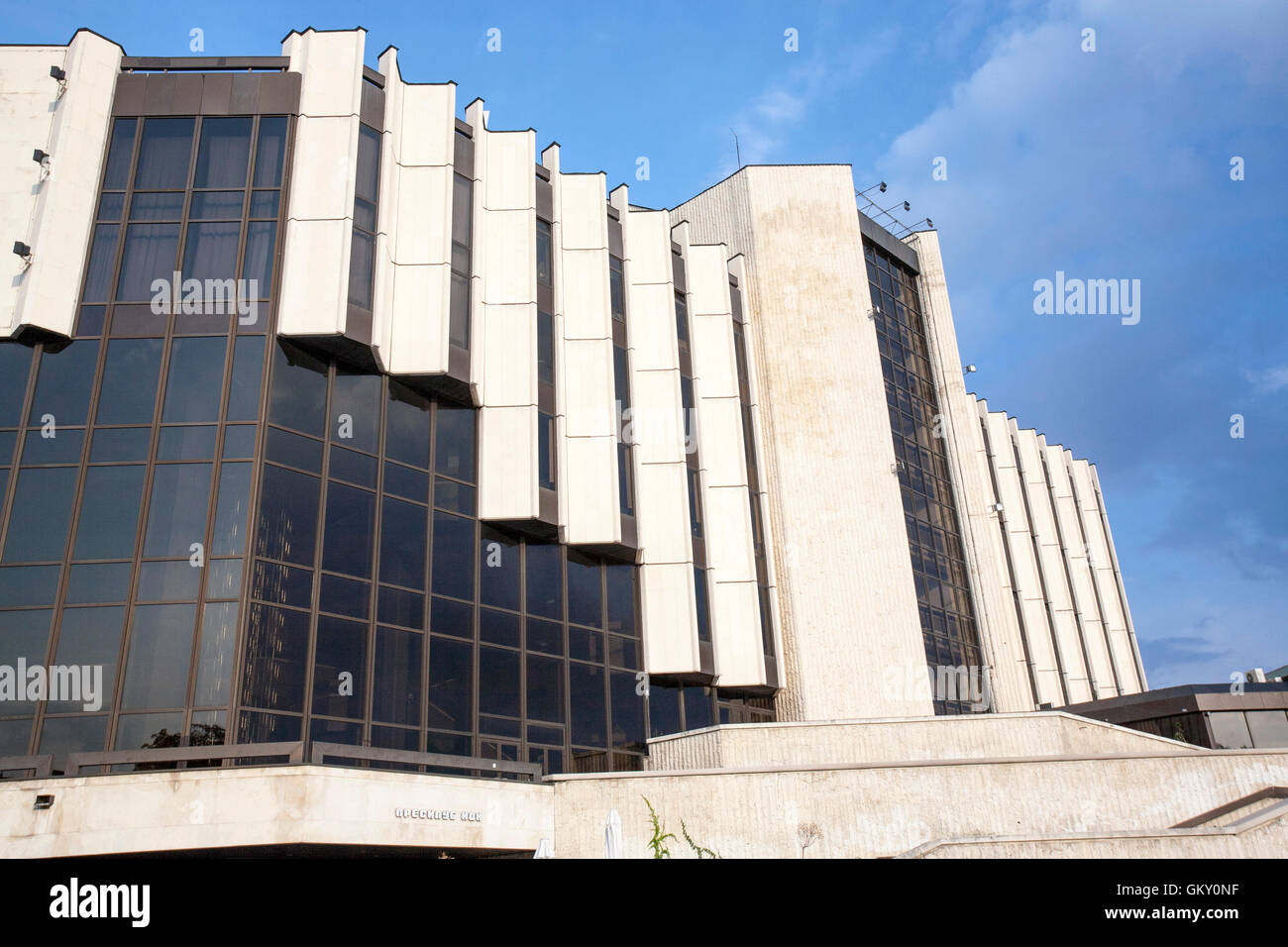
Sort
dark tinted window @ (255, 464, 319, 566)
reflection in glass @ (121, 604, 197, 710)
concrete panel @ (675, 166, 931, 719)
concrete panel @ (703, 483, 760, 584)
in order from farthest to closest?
concrete panel @ (675, 166, 931, 719)
concrete panel @ (703, 483, 760, 584)
dark tinted window @ (255, 464, 319, 566)
reflection in glass @ (121, 604, 197, 710)

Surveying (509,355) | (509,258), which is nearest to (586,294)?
(509,258)

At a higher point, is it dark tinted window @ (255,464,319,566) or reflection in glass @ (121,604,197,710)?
dark tinted window @ (255,464,319,566)

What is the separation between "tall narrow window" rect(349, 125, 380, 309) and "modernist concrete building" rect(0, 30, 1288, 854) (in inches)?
3.8

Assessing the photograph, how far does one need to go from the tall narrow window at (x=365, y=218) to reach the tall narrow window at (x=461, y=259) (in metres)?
2.57

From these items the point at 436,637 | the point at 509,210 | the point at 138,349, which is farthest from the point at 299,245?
the point at 436,637

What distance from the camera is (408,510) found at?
2631 centimetres

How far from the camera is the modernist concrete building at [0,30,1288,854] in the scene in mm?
21500

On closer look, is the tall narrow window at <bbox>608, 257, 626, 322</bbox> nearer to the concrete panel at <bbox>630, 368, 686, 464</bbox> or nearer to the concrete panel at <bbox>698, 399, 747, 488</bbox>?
the concrete panel at <bbox>630, 368, 686, 464</bbox>

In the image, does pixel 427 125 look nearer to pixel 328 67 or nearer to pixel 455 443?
pixel 328 67

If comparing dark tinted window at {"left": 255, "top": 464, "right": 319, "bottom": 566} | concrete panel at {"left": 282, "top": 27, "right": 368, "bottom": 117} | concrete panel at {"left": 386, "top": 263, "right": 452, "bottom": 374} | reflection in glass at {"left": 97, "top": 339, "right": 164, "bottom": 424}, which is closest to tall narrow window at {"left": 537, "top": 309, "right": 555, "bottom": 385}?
concrete panel at {"left": 386, "top": 263, "right": 452, "bottom": 374}

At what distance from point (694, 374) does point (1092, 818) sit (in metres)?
19.0

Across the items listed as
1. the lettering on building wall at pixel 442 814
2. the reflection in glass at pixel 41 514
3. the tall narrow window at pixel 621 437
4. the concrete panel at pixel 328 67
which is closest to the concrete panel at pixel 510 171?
the concrete panel at pixel 328 67
